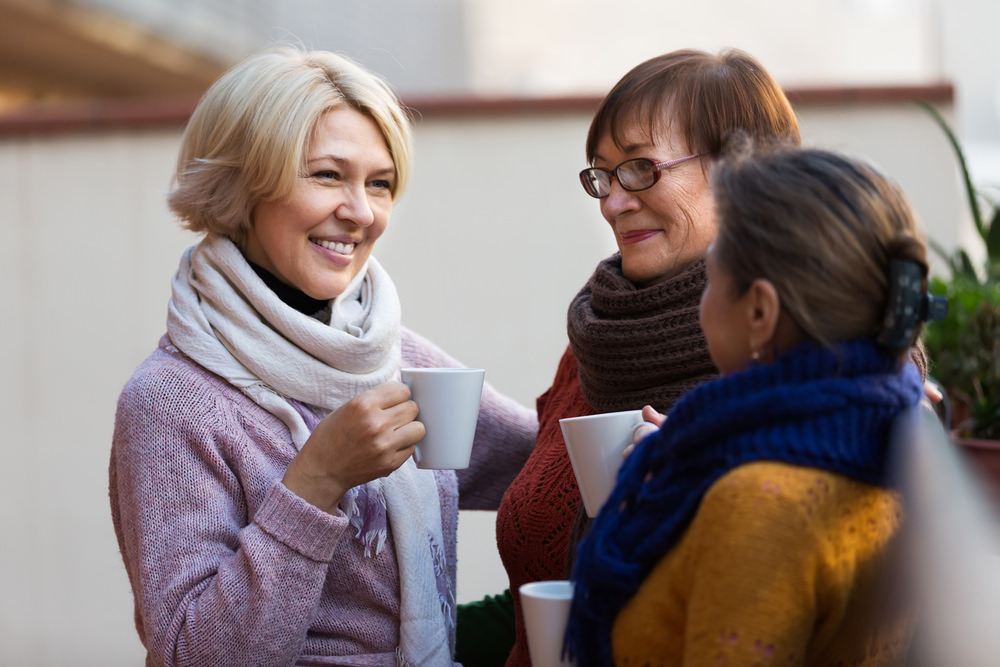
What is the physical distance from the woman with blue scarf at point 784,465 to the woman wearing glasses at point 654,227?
23.4 inches

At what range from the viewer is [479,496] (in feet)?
8.06

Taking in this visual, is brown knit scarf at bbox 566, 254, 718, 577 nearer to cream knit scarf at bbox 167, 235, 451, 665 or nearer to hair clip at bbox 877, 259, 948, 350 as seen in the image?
cream knit scarf at bbox 167, 235, 451, 665

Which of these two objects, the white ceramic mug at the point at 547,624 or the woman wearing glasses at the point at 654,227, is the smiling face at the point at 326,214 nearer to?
the woman wearing glasses at the point at 654,227

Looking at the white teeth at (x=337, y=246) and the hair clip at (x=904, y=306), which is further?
the white teeth at (x=337, y=246)

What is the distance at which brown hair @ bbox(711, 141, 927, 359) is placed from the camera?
110 cm

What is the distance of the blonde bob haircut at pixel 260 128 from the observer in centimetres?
191

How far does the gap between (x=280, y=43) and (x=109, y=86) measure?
29.9ft

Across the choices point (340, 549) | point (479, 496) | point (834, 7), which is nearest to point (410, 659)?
point (340, 549)

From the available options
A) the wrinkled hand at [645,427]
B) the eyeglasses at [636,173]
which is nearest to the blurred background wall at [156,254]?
the eyeglasses at [636,173]

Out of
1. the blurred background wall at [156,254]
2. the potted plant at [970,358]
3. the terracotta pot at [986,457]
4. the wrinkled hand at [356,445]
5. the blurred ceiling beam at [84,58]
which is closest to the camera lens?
the wrinkled hand at [356,445]

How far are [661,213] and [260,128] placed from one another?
80 centimetres

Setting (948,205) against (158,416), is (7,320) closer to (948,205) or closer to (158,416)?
(158,416)

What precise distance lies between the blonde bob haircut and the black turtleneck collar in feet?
0.31

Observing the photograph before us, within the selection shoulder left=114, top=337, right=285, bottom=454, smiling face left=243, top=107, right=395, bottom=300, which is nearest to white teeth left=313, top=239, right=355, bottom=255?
smiling face left=243, top=107, right=395, bottom=300
